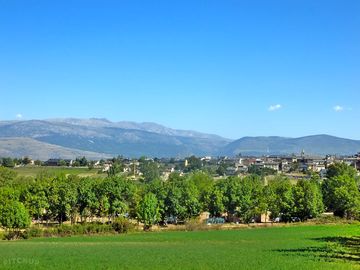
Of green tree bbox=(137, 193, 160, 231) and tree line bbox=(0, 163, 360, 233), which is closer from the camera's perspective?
green tree bbox=(137, 193, 160, 231)

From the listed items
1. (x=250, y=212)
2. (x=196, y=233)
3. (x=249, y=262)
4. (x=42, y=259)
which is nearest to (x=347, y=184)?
(x=250, y=212)

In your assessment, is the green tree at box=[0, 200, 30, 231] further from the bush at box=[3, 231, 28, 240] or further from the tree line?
the tree line

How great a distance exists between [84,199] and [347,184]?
54443 mm

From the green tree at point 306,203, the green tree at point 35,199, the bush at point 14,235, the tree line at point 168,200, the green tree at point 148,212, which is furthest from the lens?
the green tree at point 306,203

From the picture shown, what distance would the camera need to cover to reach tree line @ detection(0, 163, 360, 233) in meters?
92.8

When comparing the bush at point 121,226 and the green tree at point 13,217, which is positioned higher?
the green tree at point 13,217

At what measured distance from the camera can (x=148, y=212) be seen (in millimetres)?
91688

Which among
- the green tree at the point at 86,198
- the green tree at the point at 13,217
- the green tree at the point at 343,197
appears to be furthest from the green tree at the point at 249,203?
the green tree at the point at 13,217

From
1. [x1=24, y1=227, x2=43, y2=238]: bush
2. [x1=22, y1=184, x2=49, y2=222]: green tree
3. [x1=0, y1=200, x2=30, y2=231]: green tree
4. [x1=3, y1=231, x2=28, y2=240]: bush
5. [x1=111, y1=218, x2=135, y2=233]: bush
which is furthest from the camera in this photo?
[x1=22, y1=184, x2=49, y2=222]: green tree

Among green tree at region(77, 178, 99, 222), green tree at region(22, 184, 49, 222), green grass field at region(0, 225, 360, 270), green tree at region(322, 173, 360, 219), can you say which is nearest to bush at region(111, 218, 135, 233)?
green tree at region(77, 178, 99, 222)

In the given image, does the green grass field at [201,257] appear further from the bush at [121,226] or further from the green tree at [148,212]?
the green tree at [148,212]

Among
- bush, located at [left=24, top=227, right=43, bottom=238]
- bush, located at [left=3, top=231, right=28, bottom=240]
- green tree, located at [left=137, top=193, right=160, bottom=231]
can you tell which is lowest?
bush, located at [left=3, top=231, right=28, bottom=240]

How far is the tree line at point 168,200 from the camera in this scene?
92.8 metres

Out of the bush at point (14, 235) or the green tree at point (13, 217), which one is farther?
the green tree at point (13, 217)
